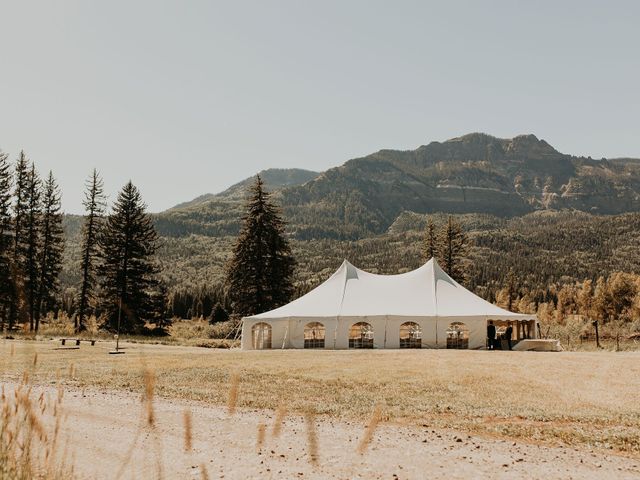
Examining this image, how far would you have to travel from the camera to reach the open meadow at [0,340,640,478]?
337 inches

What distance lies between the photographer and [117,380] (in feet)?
44.9

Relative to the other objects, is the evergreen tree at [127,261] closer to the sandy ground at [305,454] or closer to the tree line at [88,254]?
the tree line at [88,254]

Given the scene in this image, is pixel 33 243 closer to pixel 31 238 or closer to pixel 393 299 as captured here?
pixel 31 238

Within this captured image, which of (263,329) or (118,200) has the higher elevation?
(118,200)

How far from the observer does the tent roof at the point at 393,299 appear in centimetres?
2838

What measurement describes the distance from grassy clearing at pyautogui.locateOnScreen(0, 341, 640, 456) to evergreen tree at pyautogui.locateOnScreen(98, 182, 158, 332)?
52.6 ft

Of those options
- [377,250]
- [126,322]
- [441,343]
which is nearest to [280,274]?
[126,322]

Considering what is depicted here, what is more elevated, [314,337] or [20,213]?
[20,213]

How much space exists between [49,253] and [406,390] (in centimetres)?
3464

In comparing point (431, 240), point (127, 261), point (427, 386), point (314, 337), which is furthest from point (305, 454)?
point (431, 240)

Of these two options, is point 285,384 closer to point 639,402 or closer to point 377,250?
point 639,402

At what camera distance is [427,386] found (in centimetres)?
1348

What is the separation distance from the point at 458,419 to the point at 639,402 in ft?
15.4

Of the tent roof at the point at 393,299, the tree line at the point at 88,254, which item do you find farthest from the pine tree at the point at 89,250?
the tent roof at the point at 393,299
